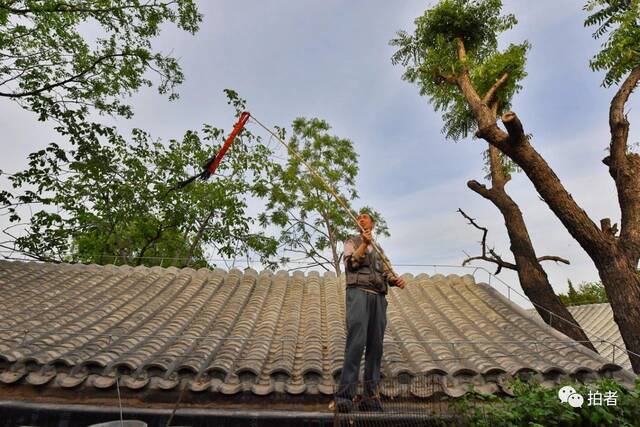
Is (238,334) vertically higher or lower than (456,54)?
lower

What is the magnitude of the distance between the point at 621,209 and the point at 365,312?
16.3 ft

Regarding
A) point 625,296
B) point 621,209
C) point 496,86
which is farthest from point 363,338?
point 496,86

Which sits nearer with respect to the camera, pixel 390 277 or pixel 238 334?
pixel 390 277

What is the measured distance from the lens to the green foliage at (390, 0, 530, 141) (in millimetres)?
8773

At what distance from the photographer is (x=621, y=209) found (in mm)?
6426

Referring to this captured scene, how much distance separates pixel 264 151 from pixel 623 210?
12483mm

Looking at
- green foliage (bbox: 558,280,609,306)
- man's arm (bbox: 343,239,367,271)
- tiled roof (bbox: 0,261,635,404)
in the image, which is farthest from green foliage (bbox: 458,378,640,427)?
green foliage (bbox: 558,280,609,306)

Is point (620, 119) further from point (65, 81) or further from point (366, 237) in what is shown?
point (65, 81)

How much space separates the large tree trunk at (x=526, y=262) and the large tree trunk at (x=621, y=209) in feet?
3.86

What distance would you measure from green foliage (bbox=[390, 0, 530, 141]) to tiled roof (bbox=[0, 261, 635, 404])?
4.20m

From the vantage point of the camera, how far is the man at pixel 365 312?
3.78 m

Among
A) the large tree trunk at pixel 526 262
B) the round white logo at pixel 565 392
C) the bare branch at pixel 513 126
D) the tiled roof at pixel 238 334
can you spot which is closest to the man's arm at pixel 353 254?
the tiled roof at pixel 238 334

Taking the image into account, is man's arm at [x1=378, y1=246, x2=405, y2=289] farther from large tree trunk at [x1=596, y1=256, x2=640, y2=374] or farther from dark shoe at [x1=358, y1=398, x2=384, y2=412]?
large tree trunk at [x1=596, y1=256, x2=640, y2=374]

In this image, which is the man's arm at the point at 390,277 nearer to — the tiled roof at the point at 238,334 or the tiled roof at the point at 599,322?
the tiled roof at the point at 238,334
